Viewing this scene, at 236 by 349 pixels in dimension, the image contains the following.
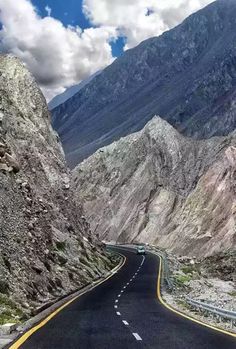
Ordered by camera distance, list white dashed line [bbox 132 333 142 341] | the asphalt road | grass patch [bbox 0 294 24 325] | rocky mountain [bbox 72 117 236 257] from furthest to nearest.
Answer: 1. rocky mountain [bbox 72 117 236 257]
2. grass patch [bbox 0 294 24 325]
3. white dashed line [bbox 132 333 142 341]
4. the asphalt road

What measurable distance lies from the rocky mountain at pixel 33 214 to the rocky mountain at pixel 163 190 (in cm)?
2749

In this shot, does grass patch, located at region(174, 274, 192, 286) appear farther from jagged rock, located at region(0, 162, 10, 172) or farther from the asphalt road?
jagged rock, located at region(0, 162, 10, 172)

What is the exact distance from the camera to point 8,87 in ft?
202

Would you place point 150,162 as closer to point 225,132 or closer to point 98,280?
point 225,132

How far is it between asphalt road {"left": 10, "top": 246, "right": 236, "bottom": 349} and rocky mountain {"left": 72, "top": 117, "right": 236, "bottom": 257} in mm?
46145

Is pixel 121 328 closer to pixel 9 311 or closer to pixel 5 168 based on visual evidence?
pixel 9 311

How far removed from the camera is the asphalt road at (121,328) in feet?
50.4

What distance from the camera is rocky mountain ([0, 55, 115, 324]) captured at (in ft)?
92.7

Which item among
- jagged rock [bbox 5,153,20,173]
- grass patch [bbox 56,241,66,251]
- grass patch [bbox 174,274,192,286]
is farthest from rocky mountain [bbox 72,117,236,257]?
jagged rock [bbox 5,153,20,173]

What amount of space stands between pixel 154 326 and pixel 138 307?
30.5ft

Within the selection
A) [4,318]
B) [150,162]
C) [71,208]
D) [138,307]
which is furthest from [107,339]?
[150,162]

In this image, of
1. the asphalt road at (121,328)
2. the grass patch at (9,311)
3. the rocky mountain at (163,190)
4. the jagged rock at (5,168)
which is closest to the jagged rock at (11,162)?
the jagged rock at (5,168)

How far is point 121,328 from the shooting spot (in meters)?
19.6

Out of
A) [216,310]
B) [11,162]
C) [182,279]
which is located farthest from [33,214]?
[182,279]
